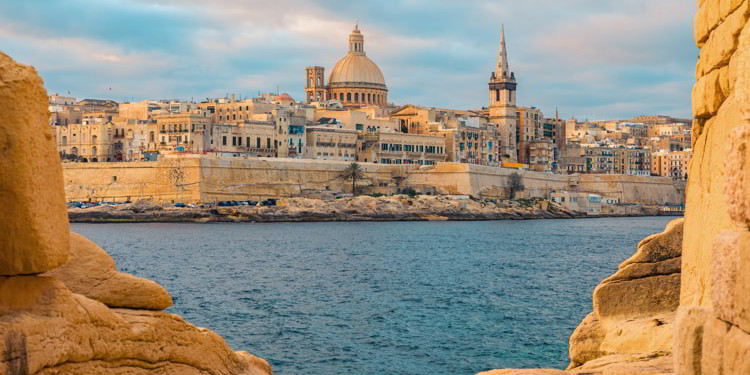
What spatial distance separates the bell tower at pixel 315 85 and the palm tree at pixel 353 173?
27.5m

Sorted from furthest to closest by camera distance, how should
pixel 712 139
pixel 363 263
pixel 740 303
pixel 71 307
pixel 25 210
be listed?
pixel 363 263 < pixel 712 139 < pixel 71 307 < pixel 25 210 < pixel 740 303

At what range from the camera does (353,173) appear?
73.1 m

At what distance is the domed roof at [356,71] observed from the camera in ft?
326

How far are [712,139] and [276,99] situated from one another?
85.0 metres

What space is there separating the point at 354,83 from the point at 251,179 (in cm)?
3291

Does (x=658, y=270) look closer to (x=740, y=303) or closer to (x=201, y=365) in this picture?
(x=201, y=365)

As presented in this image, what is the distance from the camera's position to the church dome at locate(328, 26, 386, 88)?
9925 cm

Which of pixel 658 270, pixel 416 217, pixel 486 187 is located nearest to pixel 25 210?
pixel 658 270

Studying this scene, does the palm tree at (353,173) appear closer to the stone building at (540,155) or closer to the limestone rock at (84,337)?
the stone building at (540,155)

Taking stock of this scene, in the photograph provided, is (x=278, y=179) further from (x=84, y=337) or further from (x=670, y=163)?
(x=84, y=337)

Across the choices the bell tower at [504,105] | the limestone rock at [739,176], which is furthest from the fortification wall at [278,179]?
the limestone rock at [739,176]

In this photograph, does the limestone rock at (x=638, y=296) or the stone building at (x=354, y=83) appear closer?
the limestone rock at (x=638, y=296)

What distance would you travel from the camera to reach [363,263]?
1446 inches

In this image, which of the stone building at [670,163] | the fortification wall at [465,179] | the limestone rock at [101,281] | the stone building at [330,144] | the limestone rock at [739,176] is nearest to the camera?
the limestone rock at [739,176]
